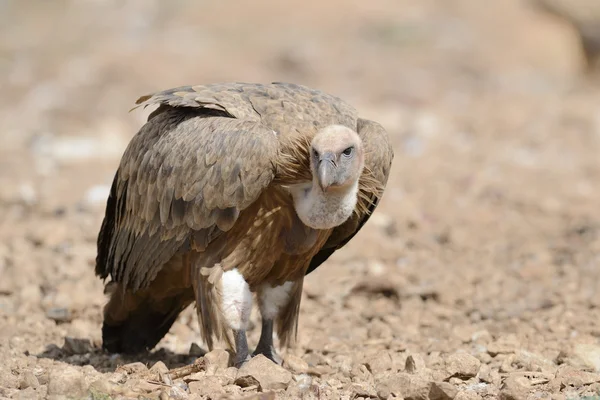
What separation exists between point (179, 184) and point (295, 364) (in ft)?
4.60

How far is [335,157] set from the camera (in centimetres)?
530

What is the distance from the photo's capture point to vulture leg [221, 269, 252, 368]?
19.5 ft

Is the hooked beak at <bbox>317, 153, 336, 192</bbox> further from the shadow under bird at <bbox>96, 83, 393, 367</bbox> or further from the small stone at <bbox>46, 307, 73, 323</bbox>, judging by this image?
the small stone at <bbox>46, 307, 73, 323</bbox>

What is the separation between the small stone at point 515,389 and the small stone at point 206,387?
4.86 ft

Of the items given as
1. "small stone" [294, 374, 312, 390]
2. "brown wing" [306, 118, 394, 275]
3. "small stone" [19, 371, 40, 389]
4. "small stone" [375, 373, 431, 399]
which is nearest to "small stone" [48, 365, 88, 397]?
"small stone" [19, 371, 40, 389]

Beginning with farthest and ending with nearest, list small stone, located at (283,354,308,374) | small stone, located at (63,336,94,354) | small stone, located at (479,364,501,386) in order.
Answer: small stone, located at (63,336,94,354)
small stone, located at (283,354,308,374)
small stone, located at (479,364,501,386)

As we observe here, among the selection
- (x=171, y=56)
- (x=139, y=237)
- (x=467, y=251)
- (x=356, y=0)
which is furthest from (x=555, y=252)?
(x=356, y=0)

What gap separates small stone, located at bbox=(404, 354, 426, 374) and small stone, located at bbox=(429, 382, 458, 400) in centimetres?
48

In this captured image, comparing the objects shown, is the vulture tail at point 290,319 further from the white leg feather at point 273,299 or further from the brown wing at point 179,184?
the brown wing at point 179,184

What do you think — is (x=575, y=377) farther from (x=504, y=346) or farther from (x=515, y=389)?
(x=504, y=346)

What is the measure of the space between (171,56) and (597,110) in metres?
10.5

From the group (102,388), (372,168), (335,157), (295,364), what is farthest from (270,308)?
(102,388)

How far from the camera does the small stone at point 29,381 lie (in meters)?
5.13

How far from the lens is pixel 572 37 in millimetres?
28328
